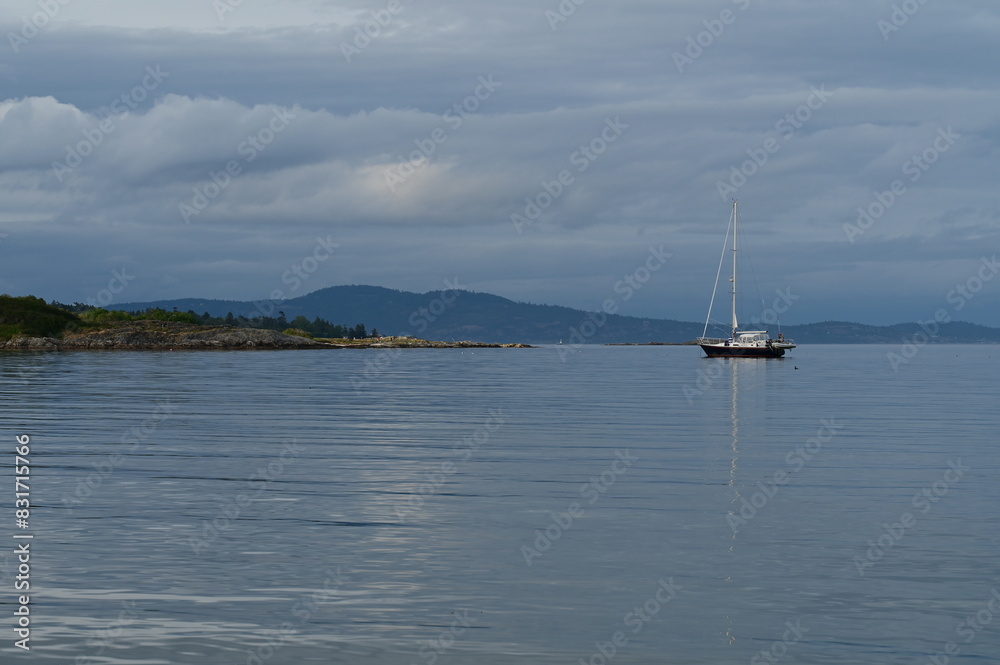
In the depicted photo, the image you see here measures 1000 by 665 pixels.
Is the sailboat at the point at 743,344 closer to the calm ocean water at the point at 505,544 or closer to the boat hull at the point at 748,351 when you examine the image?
the boat hull at the point at 748,351

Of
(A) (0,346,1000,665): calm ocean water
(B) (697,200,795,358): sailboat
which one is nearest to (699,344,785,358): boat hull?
(B) (697,200,795,358): sailboat

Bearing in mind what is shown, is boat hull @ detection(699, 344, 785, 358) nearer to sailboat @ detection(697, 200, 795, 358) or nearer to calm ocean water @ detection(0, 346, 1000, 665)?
sailboat @ detection(697, 200, 795, 358)

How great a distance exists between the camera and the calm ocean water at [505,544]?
50.0 ft

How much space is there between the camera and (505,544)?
21625 mm

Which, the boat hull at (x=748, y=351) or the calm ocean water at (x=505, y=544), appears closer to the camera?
the calm ocean water at (x=505, y=544)

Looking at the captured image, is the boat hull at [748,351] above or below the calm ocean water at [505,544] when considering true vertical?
above

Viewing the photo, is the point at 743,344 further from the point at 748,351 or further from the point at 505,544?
the point at 505,544

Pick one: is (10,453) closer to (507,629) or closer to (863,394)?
(507,629)

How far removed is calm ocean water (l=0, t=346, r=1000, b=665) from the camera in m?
15.2

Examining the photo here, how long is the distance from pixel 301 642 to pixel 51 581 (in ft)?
18.6

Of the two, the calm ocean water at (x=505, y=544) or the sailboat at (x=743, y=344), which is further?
the sailboat at (x=743, y=344)

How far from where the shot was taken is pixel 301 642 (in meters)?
15.0

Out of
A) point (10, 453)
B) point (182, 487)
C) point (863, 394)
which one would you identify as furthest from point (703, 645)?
point (863, 394)

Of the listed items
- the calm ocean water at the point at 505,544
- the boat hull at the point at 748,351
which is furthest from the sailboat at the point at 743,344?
the calm ocean water at the point at 505,544
